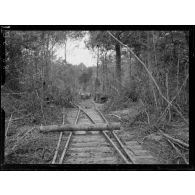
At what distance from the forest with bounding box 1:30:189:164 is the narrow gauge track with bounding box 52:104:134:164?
253 millimetres

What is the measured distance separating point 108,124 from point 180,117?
128cm

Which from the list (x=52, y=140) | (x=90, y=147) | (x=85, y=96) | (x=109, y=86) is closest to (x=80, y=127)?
(x=90, y=147)

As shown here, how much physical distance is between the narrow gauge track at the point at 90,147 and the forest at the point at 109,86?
253 mm

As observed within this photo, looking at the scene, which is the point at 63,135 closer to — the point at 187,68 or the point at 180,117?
the point at 180,117

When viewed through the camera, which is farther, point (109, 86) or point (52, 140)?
point (109, 86)

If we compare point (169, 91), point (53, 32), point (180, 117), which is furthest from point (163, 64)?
point (53, 32)

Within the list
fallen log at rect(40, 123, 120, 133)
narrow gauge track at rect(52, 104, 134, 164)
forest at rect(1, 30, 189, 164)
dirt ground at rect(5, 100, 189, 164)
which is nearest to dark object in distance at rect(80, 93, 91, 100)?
forest at rect(1, 30, 189, 164)

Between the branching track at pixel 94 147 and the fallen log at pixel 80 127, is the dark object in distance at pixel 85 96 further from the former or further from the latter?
the fallen log at pixel 80 127

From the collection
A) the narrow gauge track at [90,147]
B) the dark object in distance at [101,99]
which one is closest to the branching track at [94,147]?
the narrow gauge track at [90,147]

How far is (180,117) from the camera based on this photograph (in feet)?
15.5

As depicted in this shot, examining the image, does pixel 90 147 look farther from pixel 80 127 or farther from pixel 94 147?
pixel 80 127

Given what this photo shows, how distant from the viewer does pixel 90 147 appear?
497 cm

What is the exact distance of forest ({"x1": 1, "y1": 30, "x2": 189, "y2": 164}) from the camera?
467 cm

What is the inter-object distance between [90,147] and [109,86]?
121cm
